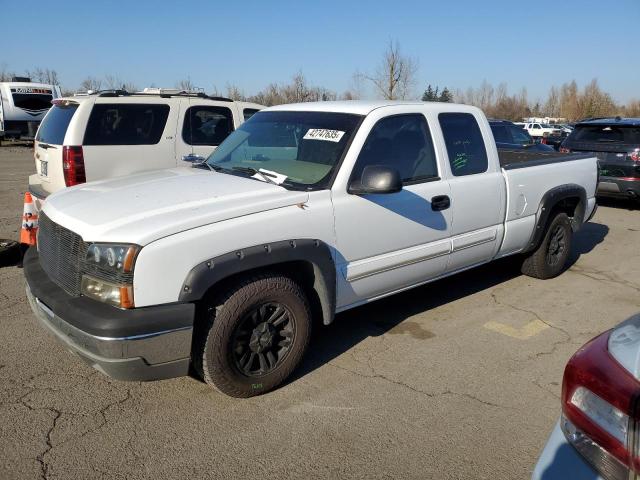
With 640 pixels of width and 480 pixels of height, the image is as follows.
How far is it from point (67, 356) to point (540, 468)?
3281mm

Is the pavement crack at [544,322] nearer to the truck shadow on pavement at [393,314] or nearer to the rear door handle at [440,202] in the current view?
the truck shadow on pavement at [393,314]

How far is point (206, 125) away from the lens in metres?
7.68

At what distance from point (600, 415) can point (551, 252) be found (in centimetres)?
451

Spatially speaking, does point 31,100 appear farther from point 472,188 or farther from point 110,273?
point 110,273

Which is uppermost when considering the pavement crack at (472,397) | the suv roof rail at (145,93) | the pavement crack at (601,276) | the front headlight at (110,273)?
the suv roof rail at (145,93)

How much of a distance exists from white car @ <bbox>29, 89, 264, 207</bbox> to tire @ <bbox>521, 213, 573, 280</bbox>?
3.84 metres

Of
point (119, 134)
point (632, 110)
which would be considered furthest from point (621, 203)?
point (632, 110)

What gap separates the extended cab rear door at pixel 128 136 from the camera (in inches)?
257

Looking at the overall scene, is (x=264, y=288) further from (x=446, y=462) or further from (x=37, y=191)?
(x=37, y=191)

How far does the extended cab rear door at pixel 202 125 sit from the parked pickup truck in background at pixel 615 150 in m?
6.93

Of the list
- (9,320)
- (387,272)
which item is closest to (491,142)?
(387,272)

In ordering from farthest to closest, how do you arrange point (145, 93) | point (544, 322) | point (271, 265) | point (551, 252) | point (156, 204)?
point (145, 93), point (551, 252), point (544, 322), point (271, 265), point (156, 204)

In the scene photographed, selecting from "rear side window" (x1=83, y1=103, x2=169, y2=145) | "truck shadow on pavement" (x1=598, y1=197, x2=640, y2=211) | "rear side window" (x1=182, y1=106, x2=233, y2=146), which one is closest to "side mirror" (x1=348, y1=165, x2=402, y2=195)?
"rear side window" (x1=83, y1=103, x2=169, y2=145)

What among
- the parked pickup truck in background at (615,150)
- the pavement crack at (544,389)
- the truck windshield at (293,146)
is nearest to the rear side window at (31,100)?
the parked pickup truck in background at (615,150)
